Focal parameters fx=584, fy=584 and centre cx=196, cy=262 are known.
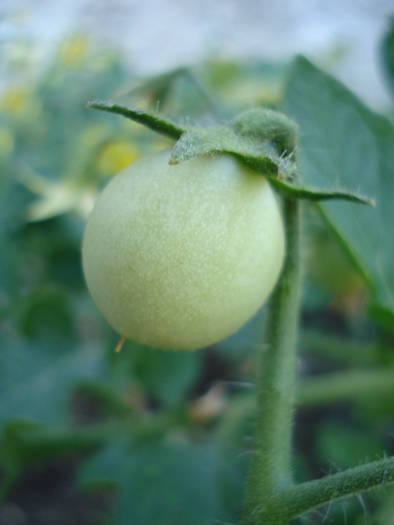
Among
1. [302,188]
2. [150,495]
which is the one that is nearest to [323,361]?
[150,495]

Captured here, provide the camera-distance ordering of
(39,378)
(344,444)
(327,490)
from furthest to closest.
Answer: (39,378) → (344,444) → (327,490)

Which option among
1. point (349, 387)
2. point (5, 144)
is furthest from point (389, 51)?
point (5, 144)

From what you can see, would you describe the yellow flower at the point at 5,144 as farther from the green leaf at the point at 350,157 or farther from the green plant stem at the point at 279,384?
the green plant stem at the point at 279,384

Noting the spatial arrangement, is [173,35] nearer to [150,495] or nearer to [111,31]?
[111,31]

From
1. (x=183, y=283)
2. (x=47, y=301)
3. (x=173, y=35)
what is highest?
(x=173, y=35)

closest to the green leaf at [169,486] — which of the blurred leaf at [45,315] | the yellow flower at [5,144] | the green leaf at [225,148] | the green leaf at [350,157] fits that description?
the blurred leaf at [45,315]

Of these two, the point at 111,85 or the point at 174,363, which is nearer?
the point at 174,363

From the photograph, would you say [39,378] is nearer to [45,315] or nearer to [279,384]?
[45,315]

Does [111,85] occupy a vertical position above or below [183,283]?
above
